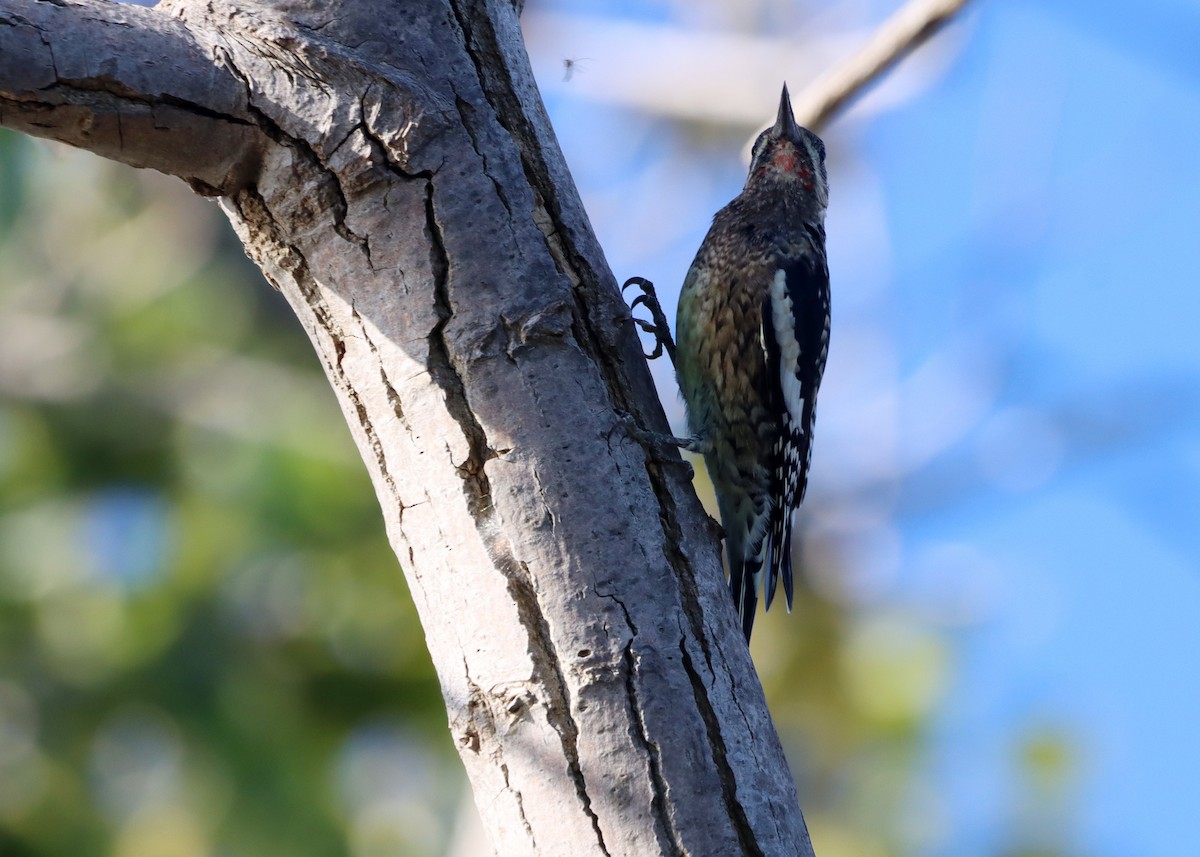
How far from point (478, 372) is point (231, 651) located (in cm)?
348

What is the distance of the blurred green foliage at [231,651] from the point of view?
4742mm

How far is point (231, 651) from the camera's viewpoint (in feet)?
16.0

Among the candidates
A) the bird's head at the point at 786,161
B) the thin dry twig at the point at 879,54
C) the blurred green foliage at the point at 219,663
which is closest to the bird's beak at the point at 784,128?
the bird's head at the point at 786,161

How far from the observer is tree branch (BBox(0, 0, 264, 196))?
5.16ft

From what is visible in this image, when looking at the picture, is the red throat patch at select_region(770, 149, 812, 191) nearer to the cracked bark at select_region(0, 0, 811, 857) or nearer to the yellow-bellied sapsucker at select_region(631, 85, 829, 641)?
the yellow-bellied sapsucker at select_region(631, 85, 829, 641)

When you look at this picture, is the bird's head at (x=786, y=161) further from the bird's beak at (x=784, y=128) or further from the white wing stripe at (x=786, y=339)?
the white wing stripe at (x=786, y=339)

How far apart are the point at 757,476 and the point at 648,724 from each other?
1959mm

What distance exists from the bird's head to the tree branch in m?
2.43

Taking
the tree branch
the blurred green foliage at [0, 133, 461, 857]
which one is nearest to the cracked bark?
the tree branch

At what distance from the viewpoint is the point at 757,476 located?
353 cm

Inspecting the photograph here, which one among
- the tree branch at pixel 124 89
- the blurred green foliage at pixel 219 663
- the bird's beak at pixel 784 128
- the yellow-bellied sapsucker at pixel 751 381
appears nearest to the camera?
the tree branch at pixel 124 89

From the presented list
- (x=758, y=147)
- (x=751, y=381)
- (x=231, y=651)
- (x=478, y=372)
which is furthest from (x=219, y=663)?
(x=478, y=372)

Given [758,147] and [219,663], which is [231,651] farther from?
[758,147]

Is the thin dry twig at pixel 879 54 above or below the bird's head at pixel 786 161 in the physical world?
below
